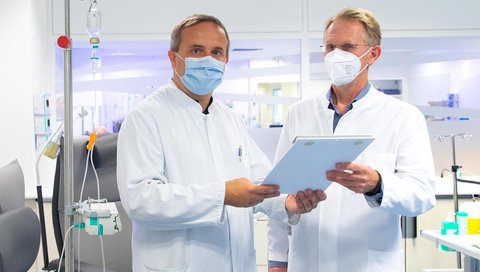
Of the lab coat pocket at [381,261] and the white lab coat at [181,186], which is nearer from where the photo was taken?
the white lab coat at [181,186]

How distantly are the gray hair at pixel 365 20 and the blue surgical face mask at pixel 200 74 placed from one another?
443 millimetres

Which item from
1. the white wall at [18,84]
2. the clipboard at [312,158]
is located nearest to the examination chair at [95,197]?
the clipboard at [312,158]

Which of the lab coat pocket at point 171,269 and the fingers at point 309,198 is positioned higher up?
the fingers at point 309,198

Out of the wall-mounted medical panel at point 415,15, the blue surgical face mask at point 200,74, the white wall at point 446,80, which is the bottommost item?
the blue surgical face mask at point 200,74

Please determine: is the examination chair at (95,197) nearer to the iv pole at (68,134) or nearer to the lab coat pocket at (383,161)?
the iv pole at (68,134)

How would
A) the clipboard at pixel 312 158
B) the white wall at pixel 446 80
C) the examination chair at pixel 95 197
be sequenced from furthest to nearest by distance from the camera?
1. the white wall at pixel 446 80
2. the examination chair at pixel 95 197
3. the clipboard at pixel 312 158

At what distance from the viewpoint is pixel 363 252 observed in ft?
5.82

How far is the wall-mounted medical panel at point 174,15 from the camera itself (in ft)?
13.0

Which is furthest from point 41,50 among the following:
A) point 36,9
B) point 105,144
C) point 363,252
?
point 363,252

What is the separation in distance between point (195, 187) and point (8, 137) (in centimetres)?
260

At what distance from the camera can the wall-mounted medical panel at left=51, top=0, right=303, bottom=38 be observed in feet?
13.0

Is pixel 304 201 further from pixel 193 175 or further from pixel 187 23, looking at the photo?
pixel 187 23

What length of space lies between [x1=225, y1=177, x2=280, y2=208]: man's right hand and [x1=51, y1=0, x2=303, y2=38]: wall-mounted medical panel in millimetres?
2539

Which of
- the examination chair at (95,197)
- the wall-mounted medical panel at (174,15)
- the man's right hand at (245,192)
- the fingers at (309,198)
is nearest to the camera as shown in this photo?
the man's right hand at (245,192)
